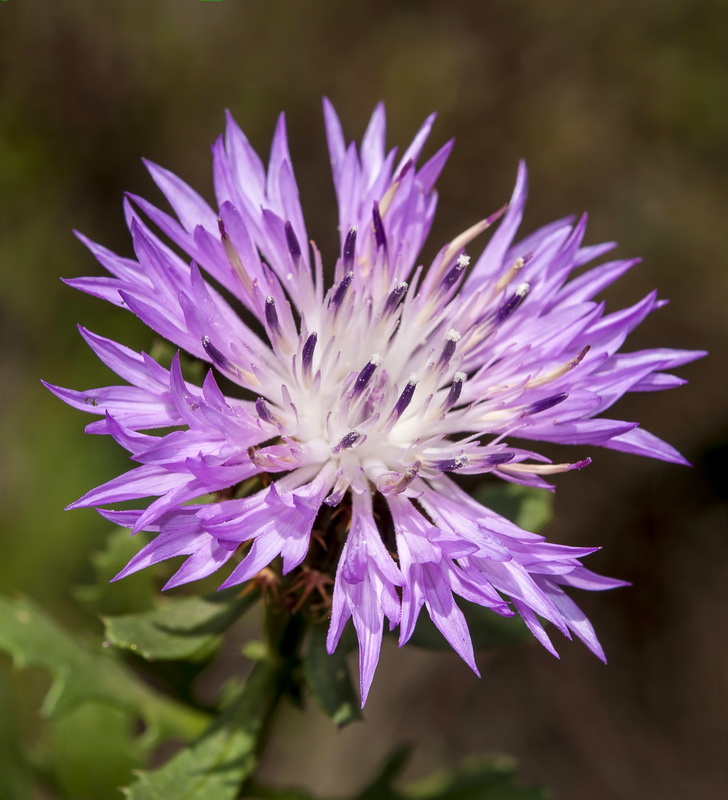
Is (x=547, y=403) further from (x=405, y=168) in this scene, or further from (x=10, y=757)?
(x=10, y=757)

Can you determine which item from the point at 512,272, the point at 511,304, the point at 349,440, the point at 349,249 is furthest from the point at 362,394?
the point at 512,272

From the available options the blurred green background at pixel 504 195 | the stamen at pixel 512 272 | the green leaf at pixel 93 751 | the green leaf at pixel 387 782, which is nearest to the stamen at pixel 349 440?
the stamen at pixel 512 272

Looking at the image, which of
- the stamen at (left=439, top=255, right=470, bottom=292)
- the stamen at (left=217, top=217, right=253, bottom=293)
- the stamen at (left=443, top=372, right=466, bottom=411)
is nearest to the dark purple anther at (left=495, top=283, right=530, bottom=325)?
the stamen at (left=439, top=255, right=470, bottom=292)


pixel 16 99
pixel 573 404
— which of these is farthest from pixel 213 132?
pixel 573 404

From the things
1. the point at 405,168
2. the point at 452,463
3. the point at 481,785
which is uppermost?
the point at 405,168

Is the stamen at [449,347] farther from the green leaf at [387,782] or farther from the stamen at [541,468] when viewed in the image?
the green leaf at [387,782]

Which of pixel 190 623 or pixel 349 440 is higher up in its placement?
pixel 349 440
